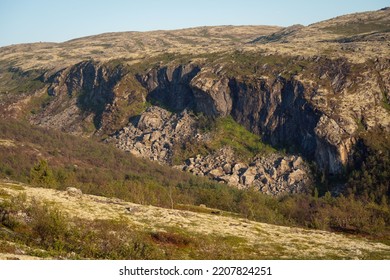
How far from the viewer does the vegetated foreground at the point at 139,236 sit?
2376 inches

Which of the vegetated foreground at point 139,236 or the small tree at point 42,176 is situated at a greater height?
the vegetated foreground at point 139,236

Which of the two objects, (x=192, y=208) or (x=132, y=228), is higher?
(x=132, y=228)

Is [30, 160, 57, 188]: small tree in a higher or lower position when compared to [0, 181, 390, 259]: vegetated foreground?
lower

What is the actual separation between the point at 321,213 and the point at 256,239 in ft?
245

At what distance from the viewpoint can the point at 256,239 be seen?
8500 centimetres

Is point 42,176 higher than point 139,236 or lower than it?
lower

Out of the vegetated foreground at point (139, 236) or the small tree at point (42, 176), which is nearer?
the vegetated foreground at point (139, 236)

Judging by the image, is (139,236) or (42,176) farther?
(42,176)

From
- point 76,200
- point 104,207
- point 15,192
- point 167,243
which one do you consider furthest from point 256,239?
point 15,192

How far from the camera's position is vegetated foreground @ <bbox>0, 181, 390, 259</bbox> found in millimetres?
60344

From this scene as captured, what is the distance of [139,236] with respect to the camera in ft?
231

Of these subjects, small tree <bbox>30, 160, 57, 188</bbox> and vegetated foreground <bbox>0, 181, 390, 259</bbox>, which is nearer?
vegetated foreground <bbox>0, 181, 390, 259</bbox>
